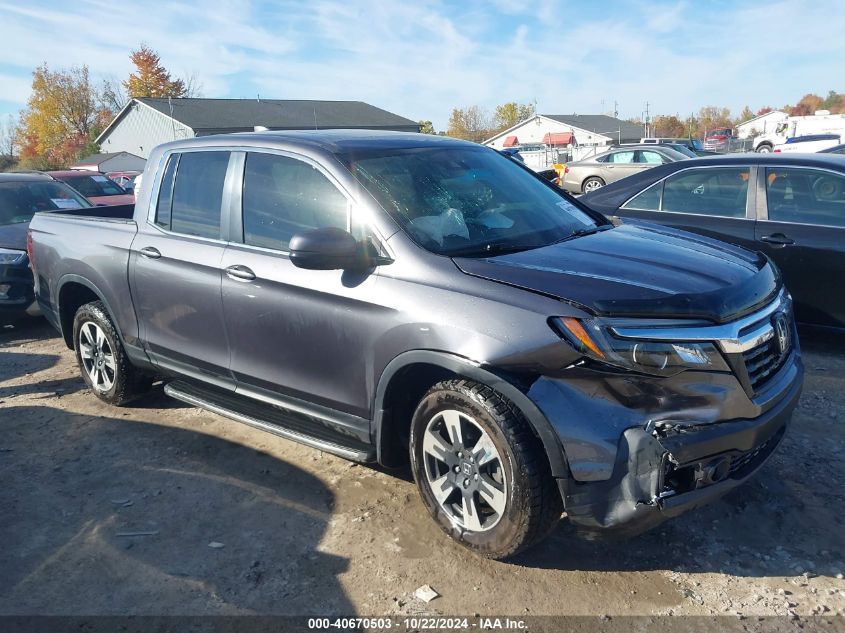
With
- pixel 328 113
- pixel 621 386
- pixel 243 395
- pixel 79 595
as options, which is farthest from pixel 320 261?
pixel 328 113

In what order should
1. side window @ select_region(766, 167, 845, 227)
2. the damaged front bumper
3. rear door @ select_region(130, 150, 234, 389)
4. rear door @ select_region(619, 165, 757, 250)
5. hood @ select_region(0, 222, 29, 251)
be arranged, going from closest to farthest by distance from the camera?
the damaged front bumper
rear door @ select_region(130, 150, 234, 389)
side window @ select_region(766, 167, 845, 227)
rear door @ select_region(619, 165, 757, 250)
hood @ select_region(0, 222, 29, 251)

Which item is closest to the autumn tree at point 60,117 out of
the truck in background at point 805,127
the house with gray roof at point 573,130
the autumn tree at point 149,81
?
the autumn tree at point 149,81

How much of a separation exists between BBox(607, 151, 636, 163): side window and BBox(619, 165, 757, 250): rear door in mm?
14598

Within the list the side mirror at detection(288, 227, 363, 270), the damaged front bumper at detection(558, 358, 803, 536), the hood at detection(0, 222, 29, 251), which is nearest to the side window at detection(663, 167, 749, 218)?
the damaged front bumper at detection(558, 358, 803, 536)

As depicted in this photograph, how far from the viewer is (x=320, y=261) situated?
3248 mm

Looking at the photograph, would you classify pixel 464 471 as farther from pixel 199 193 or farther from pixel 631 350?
pixel 199 193

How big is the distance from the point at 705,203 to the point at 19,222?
7.68m

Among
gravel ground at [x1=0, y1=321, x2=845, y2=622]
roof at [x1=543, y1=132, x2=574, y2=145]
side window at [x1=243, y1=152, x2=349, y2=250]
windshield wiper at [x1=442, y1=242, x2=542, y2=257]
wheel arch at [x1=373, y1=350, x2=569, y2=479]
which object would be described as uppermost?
roof at [x1=543, y1=132, x2=574, y2=145]

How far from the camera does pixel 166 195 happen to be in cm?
457

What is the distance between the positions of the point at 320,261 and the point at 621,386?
1.48m

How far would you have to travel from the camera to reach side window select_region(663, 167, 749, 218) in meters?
5.82

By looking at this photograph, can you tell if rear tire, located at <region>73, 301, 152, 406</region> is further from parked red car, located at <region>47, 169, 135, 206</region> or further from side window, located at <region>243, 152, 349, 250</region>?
parked red car, located at <region>47, 169, 135, 206</region>

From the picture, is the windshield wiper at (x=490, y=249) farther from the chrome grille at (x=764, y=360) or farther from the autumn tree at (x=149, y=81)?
the autumn tree at (x=149, y=81)

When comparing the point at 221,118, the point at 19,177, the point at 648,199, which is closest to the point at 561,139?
the point at 221,118
